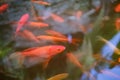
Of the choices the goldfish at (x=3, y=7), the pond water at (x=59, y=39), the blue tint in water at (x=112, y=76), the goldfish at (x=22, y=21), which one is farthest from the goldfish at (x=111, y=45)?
the goldfish at (x=3, y=7)

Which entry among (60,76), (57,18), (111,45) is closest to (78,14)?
(57,18)

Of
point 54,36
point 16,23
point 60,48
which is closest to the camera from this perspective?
point 60,48

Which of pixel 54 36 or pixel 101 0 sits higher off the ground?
pixel 101 0

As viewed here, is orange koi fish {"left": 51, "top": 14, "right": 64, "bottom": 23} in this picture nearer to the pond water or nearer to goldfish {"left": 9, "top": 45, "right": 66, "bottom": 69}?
the pond water

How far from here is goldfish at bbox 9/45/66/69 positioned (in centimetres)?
130

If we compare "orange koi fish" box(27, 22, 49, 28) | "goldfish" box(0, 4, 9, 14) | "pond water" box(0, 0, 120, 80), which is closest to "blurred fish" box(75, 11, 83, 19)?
"pond water" box(0, 0, 120, 80)

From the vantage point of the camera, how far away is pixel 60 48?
1.33m

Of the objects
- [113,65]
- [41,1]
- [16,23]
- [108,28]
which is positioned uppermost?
[41,1]

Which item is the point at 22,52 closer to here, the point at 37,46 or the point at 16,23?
the point at 37,46

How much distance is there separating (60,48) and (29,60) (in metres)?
0.15

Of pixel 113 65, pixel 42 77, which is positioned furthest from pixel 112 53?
pixel 42 77

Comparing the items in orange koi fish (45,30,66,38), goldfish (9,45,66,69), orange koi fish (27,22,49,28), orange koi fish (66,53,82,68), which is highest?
orange koi fish (27,22,49,28)

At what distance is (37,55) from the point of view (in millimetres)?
1326

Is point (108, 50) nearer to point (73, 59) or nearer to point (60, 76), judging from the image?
point (73, 59)
